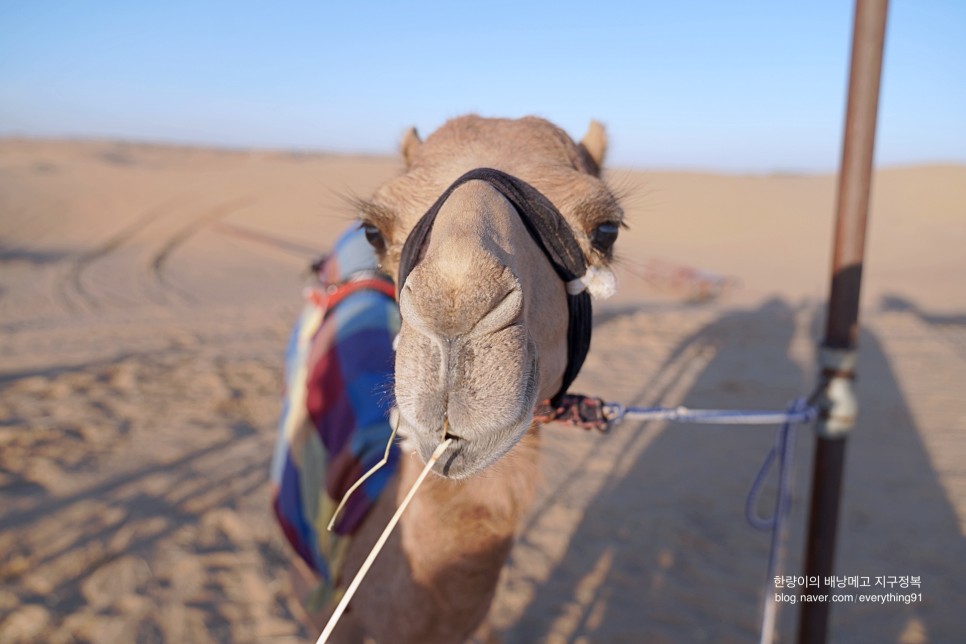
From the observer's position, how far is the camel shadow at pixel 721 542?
142 inches

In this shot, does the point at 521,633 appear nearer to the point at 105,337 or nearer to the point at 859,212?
the point at 859,212

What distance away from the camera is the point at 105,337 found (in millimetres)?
8250

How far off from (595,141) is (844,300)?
1.10m

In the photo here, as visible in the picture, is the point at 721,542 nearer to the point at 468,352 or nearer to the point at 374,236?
the point at 374,236

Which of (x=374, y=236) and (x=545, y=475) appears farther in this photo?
(x=545, y=475)

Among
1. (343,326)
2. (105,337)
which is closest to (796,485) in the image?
(343,326)

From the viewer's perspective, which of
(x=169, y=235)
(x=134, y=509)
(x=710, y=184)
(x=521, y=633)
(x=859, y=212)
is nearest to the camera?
(x=859, y=212)

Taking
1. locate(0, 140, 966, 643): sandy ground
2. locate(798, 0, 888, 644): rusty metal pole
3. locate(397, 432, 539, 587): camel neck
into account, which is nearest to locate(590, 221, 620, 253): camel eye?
locate(0, 140, 966, 643): sandy ground

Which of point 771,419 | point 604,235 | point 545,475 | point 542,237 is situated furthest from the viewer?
point 545,475

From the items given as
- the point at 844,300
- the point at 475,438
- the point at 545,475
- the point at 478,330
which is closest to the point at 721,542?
the point at 545,475

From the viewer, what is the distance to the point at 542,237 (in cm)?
145

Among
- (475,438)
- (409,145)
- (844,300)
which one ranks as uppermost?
(409,145)

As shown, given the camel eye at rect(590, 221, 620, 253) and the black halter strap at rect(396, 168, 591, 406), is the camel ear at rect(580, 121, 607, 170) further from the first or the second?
the black halter strap at rect(396, 168, 591, 406)

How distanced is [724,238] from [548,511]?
25.6 metres
